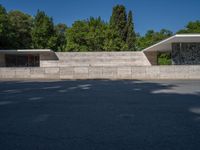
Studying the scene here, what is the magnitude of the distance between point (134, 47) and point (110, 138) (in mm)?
39251

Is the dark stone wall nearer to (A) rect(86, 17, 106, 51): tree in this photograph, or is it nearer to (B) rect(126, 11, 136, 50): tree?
(A) rect(86, 17, 106, 51): tree

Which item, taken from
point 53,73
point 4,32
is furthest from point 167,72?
point 4,32

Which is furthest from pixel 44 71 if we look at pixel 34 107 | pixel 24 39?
pixel 24 39

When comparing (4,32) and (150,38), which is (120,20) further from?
(4,32)

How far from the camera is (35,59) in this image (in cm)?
2766

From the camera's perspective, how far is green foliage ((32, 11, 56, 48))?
37.3 m

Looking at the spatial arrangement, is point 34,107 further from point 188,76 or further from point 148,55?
point 148,55

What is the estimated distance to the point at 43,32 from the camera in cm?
3750

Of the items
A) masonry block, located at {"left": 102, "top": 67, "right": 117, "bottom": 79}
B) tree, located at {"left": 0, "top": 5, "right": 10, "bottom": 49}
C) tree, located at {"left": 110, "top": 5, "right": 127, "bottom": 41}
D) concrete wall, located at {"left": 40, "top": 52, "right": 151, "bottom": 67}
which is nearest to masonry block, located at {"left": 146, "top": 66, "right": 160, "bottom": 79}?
masonry block, located at {"left": 102, "top": 67, "right": 117, "bottom": 79}

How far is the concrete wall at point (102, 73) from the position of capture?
56.2 ft

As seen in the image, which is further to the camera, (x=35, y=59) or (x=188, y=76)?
(x=35, y=59)

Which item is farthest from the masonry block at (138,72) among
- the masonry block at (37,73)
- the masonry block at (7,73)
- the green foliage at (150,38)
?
the green foliage at (150,38)

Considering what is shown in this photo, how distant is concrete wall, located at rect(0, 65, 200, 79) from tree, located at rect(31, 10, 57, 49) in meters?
19.7

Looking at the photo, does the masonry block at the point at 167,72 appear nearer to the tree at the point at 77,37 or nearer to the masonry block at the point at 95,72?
the masonry block at the point at 95,72
